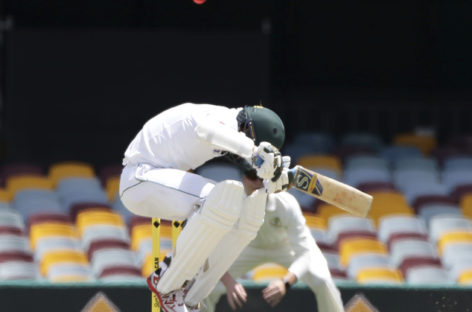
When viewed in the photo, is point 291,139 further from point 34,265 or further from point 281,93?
point 34,265

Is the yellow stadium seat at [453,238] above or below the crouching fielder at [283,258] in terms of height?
below

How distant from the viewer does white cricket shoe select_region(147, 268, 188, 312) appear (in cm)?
669

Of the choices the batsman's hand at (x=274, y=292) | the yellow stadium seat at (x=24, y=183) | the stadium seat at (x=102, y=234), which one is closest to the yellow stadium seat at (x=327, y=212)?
the stadium seat at (x=102, y=234)

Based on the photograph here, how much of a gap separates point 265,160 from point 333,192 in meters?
0.57

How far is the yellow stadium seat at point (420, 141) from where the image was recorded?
13325 mm

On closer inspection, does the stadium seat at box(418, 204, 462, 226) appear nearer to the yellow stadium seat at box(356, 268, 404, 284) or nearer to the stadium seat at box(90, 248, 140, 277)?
the yellow stadium seat at box(356, 268, 404, 284)

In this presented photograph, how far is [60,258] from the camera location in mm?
10242

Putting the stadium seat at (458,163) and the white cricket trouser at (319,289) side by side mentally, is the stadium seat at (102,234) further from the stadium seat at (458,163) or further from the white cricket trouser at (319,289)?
the stadium seat at (458,163)

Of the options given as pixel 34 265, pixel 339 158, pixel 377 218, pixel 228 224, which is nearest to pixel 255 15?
pixel 339 158

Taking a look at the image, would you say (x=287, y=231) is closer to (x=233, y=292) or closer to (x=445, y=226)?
(x=233, y=292)

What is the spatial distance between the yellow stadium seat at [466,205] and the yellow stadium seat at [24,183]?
12.3 feet

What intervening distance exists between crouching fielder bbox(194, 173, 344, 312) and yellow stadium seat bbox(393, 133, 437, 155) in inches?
204

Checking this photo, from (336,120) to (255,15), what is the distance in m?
1.34

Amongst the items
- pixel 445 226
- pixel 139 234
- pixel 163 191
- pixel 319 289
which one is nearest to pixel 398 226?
pixel 445 226
